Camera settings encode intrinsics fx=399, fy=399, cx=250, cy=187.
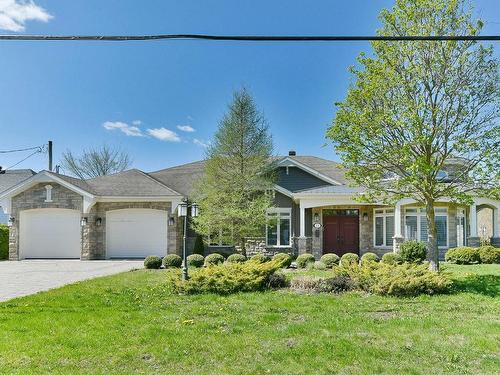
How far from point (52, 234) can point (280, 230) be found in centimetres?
1106

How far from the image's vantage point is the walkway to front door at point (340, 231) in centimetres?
1905

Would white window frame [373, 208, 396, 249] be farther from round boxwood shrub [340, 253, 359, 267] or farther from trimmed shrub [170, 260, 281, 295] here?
trimmed shrub [170, 260, 281, 295]

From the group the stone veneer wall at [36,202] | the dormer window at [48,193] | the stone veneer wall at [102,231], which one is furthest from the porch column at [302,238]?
the dormer window at [48,193]

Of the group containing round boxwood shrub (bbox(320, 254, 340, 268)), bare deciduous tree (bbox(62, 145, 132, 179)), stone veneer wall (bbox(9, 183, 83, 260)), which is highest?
bare deciduous tree (bbox(62, 145, 132, 179))

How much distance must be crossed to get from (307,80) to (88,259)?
505 inches

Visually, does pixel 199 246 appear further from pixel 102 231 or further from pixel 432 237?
pixel 432 237

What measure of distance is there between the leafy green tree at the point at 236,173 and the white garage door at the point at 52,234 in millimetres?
6518

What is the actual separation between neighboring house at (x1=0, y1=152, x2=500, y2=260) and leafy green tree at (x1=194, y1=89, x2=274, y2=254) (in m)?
1.54

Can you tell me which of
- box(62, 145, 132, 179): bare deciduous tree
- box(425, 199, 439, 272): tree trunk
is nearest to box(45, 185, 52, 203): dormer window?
box(425, 199, 439, 272): tree trunk

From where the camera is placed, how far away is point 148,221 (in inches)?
768

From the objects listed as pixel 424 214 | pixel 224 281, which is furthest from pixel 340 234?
pixel 224 281

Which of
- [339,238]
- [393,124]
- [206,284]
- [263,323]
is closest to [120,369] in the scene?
[263,323]

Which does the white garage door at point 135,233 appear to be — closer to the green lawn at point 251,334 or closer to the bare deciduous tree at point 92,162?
the green lawn at point 251,334

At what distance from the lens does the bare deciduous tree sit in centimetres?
3703
